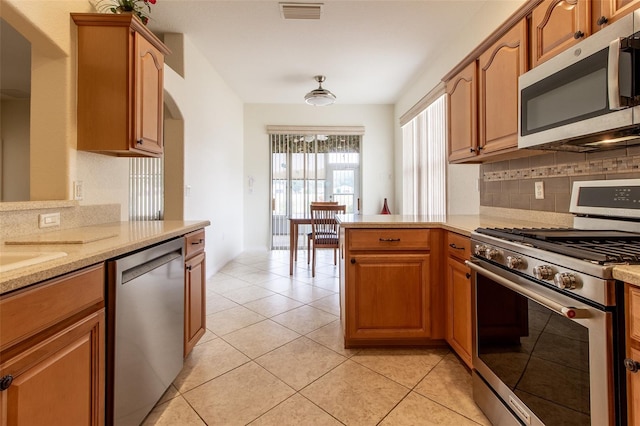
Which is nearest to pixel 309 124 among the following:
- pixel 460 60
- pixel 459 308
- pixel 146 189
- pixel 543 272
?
pixel 460 60

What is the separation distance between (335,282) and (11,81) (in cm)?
513

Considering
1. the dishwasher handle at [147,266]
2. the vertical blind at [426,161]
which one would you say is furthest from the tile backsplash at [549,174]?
the dishwasher handle at [147,266]

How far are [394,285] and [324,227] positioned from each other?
2300 mm

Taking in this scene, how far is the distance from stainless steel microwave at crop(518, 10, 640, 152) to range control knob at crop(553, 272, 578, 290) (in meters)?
0.59

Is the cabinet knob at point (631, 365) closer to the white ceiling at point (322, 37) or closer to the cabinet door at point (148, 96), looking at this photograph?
the cabinet door at point (148, 96)

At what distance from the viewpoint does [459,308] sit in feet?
5.67

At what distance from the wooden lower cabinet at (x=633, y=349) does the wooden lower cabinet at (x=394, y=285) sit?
1139 millimetres

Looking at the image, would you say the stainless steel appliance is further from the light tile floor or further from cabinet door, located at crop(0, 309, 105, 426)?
cabinet door, located at crop(0, 309, 105, 426)

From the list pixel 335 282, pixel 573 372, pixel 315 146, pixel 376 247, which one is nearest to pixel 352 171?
pixel 315 146

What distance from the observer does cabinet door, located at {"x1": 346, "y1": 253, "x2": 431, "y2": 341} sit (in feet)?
6.32

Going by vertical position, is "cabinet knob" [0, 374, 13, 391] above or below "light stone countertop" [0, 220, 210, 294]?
below

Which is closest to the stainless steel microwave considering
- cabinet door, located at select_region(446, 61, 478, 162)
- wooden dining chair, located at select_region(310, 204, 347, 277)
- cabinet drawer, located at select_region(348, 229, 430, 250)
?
cabinet door, located at select_region(446, 61, 478, 162)

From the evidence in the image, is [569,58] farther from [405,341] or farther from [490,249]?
[405,341]

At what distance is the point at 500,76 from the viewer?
177 centimetres
